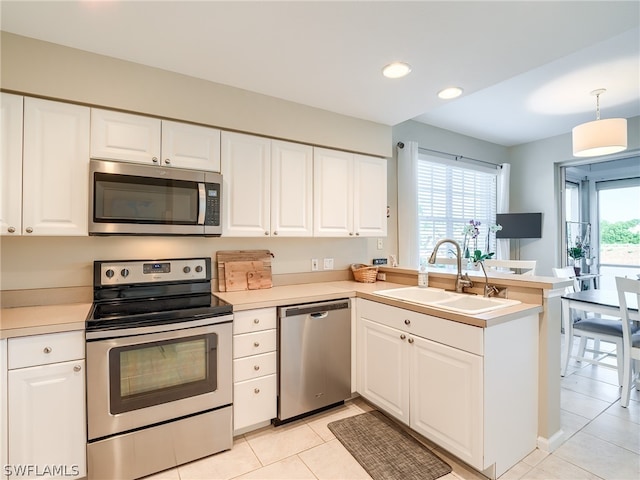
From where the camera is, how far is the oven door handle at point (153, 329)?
169 centimetres

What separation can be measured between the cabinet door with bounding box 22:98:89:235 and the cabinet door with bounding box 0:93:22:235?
1.0 inches

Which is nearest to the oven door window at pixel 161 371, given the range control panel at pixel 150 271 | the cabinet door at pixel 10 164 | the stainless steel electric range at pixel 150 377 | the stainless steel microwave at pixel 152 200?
the stainless steel electric range at pixel 150 377

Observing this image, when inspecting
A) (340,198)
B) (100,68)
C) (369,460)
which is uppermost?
(100,68)

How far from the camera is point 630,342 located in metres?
2.58

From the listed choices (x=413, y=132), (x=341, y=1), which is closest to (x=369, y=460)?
(x=341, y=1)

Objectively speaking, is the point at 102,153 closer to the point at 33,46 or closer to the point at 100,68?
the point at 100,68

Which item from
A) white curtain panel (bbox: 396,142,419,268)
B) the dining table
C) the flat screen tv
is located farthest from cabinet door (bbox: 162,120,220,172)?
the flat screen tv

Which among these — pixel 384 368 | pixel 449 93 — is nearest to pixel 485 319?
pixel 384 368

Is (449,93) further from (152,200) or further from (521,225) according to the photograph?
(521,225)

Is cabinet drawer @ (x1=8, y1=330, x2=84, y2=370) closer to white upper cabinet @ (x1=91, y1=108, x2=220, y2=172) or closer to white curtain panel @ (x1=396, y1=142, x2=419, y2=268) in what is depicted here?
white upper cabinet @ (x1=91, y1=108, x2=220, y2=172)

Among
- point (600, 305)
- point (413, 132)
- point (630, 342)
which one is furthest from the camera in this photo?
point (413, 132)

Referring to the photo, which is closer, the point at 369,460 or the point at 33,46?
the point at 33,46

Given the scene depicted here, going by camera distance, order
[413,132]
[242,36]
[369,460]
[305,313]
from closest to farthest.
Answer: [242,36] → [369,460] → [305,313] → [413,132]

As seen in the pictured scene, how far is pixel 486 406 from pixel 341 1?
2.16 m
